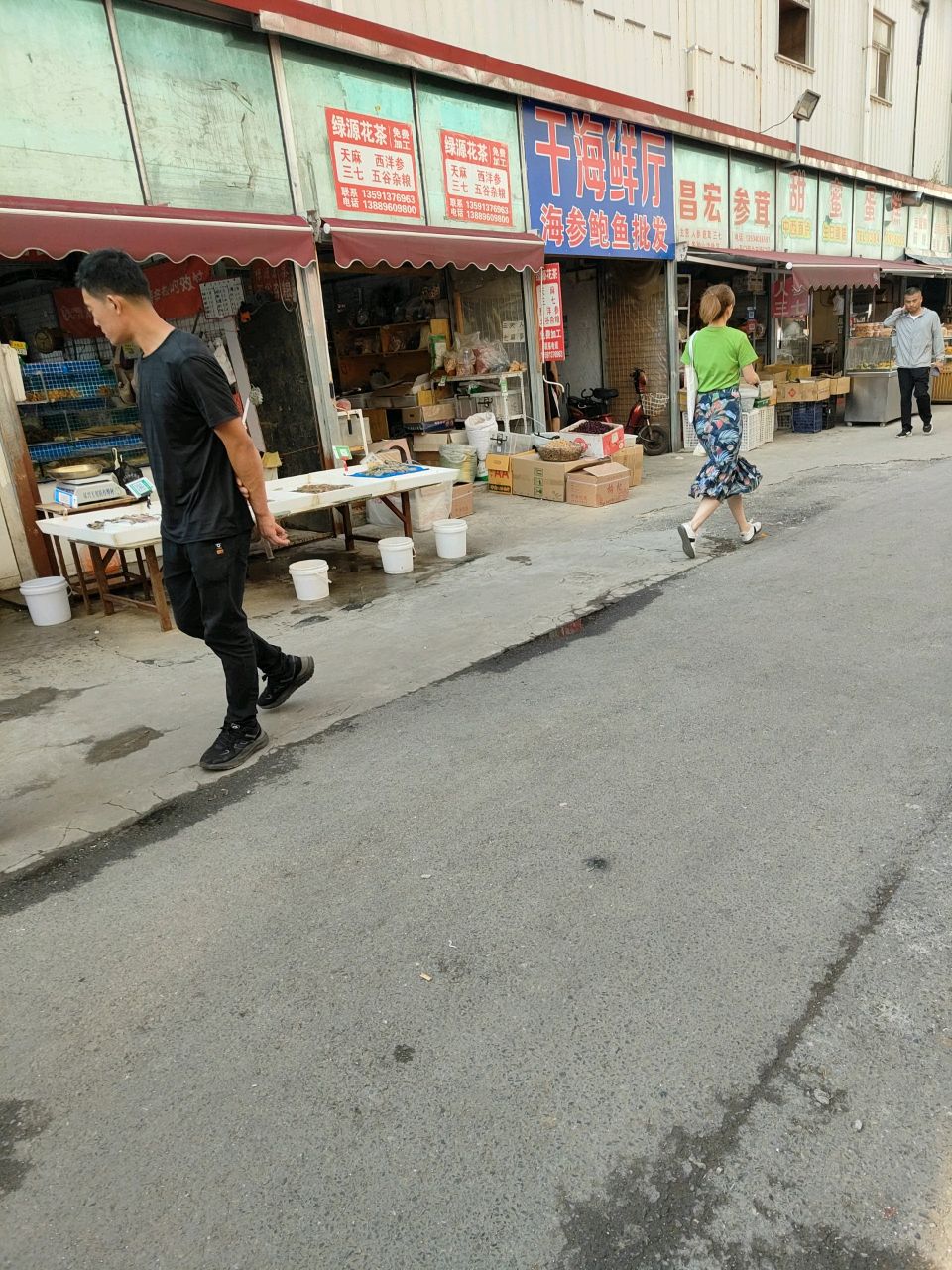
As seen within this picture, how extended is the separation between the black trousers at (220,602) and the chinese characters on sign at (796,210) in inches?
601

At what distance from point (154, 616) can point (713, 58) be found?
1250cm

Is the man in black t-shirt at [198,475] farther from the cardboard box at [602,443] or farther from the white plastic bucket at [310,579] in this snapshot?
the cardboard box at [602,443]

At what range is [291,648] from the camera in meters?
5.63

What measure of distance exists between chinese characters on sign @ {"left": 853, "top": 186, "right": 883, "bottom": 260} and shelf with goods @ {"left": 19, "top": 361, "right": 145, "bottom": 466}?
645 inches

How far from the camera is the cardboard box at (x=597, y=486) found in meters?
9.58

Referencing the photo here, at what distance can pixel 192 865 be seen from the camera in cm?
321

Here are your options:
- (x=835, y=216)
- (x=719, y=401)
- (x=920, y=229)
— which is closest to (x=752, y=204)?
(x=835, y=216)

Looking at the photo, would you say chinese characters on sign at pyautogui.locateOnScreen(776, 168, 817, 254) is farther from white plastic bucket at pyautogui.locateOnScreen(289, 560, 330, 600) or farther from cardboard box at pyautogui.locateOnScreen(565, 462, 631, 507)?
white plastic bucket at pyautogui.locateOnScreen(289, 560, 330, 600)

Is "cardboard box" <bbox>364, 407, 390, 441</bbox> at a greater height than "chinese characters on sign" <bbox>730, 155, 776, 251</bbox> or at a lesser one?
lesser

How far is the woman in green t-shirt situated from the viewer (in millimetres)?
6711

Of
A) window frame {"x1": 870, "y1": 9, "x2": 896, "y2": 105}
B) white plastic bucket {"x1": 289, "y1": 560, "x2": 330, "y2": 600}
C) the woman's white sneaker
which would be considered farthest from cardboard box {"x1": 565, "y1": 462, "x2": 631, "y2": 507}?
window frame {"x1": 870, "y1": 9, "x2": 896, "y2": 105}

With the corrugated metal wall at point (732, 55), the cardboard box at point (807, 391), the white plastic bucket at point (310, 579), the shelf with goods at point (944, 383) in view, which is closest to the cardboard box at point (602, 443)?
the corrugated metal wall at point (732, 55)

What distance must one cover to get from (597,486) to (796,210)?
10.2 meters

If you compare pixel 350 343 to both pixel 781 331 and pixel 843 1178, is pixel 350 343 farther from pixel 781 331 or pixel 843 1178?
pixel 843 1178
